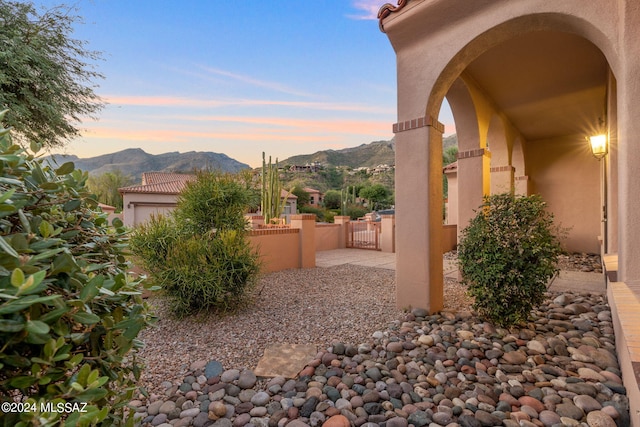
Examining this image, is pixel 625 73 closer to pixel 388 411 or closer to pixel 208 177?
pixel 388 411

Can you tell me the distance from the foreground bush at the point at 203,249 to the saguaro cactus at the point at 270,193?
376cm

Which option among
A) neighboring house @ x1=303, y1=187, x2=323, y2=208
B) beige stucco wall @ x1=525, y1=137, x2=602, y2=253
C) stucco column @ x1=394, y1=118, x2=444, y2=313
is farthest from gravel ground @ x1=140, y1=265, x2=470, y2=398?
neighboring house @ x1=303, y1=187, x2=323, y2=208

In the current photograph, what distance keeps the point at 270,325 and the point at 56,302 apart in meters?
3.56

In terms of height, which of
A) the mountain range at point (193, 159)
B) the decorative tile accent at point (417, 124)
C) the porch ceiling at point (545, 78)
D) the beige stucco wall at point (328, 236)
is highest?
the mountain range at point (193, 159)

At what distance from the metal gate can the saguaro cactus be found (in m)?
3.89

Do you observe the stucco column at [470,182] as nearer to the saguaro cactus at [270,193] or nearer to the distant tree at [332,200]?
the saguaro cactus at [270,193]

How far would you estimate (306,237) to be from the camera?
8.22 m

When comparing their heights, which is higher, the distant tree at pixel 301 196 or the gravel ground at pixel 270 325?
the distant tree at pixel 301 196

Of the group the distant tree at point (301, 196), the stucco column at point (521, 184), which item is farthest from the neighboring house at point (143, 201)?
the distant tree at point (301, 196)

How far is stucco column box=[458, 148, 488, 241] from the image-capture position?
6020 millimetres

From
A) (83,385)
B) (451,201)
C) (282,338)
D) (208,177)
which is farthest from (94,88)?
(451,201)

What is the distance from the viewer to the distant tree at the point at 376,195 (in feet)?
125

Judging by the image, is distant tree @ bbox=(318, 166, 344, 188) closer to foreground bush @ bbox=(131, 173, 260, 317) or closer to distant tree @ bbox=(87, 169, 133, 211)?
distant tree @ bbox=(87, 169, 133, 211)

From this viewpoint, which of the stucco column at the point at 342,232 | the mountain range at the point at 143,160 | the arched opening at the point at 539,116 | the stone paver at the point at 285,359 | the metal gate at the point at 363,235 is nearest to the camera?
the stone paver at the point at 285,359
